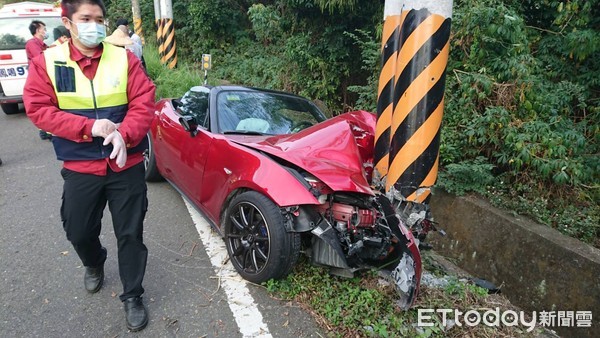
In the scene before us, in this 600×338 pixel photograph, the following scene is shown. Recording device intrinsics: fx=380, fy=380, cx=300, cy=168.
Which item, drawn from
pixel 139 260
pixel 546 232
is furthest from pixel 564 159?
pixel 139 260

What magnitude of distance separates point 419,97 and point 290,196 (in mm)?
1327

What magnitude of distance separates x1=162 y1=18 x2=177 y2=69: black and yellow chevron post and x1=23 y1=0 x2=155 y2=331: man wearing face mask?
9.98 m

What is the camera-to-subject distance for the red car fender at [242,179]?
250 centimetres

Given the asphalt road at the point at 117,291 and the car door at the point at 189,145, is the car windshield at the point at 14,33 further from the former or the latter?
the car door at the point at 189,145

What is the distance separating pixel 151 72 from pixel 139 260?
9.00 metres

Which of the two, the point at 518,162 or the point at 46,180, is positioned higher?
the point at 518,162

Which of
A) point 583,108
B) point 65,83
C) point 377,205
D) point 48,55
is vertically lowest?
point 377,205

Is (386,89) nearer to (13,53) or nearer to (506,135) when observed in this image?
(506,135)

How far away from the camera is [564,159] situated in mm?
3332

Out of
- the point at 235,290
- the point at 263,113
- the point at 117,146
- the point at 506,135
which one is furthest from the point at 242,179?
the point at 506,135

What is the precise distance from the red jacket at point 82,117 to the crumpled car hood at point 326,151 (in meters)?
0.88

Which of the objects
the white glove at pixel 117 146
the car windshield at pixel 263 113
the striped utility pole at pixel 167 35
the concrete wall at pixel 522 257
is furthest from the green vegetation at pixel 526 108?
the striped utility pole at pixel 167 35

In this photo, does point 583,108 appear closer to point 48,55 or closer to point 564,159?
point 564,159

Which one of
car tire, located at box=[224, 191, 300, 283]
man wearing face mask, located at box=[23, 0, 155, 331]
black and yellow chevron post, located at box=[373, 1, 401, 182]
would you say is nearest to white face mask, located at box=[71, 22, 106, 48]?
man wearing face mask, located at box=[23, 0, 155, 331]
